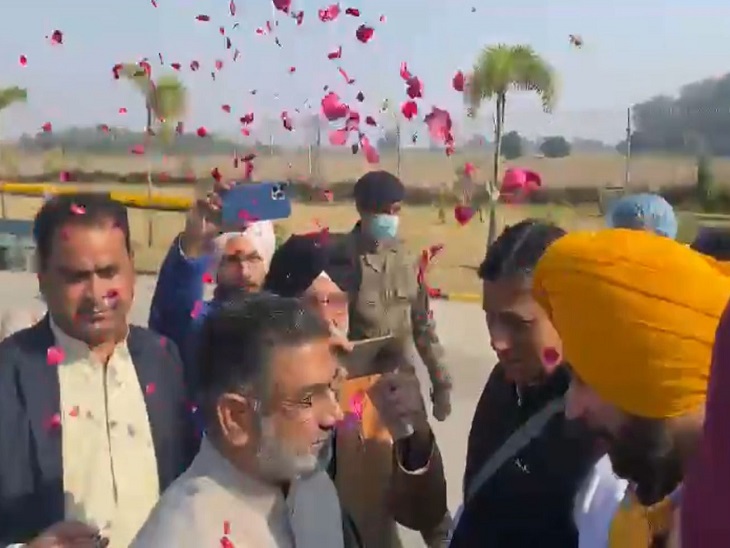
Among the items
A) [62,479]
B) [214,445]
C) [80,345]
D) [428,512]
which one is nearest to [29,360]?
[80,345]

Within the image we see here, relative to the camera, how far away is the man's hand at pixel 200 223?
3.49 meters

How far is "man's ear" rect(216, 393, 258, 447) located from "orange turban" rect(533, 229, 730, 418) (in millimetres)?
646

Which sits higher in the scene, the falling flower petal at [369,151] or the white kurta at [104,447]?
the falling flower petal at [369,151]

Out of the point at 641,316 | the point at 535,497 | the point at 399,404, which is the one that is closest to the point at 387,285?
the point at 399,404

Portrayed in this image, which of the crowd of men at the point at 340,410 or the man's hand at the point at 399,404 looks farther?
the man's hand at the point at 399,404

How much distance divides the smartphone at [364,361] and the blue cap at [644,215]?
1700 mm

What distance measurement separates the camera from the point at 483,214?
766 inches

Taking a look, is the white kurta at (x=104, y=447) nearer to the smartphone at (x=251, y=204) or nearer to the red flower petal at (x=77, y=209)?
the red flower petal at (x=77, y=209)

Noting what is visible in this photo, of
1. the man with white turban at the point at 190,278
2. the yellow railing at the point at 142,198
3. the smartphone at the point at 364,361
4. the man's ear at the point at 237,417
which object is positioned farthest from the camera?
the yellow railing at the point at 142,198

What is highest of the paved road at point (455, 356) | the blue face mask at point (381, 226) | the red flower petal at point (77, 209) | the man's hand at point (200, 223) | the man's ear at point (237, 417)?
the red flower petal at point (77, 209)

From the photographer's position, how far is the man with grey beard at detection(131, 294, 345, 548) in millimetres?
1971

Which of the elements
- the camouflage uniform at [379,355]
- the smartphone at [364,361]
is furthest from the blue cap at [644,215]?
the smartphone at [364,361]

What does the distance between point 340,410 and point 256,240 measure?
1708 mm

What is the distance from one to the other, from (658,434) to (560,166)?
1667 cm
